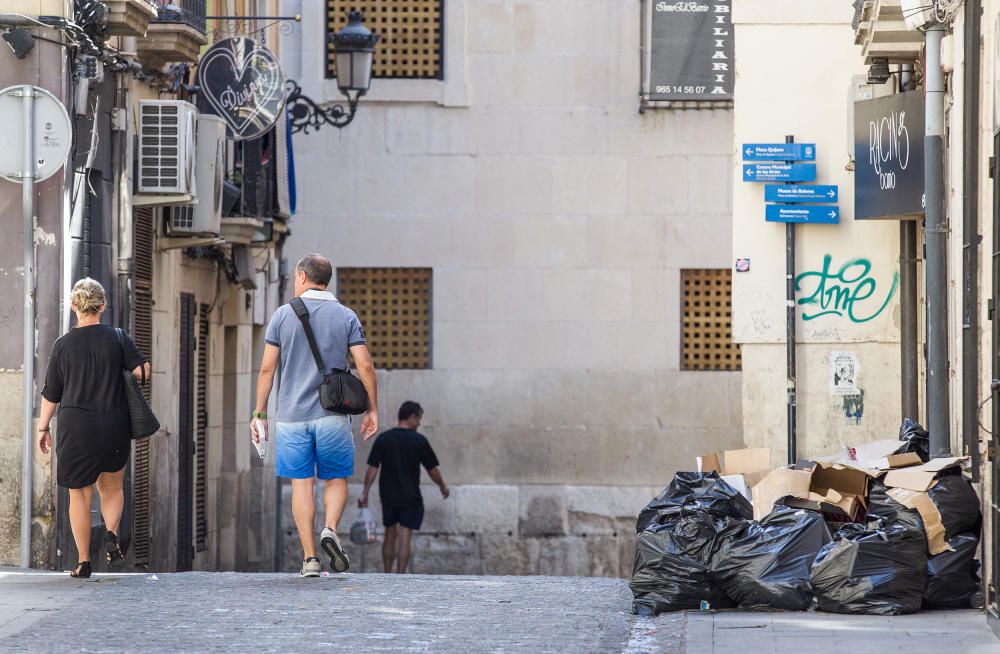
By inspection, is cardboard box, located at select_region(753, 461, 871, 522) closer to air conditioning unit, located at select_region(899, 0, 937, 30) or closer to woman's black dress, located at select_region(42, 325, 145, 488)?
air conditioning unit, located at select_region(899, 0, 937, 30)

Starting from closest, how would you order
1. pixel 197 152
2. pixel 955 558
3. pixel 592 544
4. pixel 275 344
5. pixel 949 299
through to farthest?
1. pixel 955 558
2. pixel 275 344
3. pixel 949 299
4. pixel 197 152
5. pixel 592 544

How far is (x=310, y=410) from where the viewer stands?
391 inches

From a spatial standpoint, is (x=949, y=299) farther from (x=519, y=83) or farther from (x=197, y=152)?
(x=519, y=83)

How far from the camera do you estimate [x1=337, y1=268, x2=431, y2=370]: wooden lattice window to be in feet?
65.1

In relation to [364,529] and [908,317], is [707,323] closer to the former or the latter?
[364,529]

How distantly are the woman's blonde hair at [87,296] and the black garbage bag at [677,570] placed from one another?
3315 millimetres

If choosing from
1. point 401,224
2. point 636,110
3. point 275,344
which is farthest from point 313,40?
point 275,344

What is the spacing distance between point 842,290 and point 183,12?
5870mm

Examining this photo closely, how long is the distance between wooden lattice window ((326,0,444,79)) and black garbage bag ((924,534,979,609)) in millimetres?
11959

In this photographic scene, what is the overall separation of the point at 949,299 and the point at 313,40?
10443 mm

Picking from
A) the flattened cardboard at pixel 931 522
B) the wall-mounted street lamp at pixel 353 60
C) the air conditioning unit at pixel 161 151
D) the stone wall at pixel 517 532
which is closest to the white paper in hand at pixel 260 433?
the flattened cardboard at pixel 931 522

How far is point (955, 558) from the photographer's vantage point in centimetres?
866

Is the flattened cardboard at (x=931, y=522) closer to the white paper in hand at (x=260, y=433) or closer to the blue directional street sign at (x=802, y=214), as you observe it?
the white paper in hand at (x=260, y=433)

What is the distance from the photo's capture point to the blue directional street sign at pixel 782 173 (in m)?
15.1
